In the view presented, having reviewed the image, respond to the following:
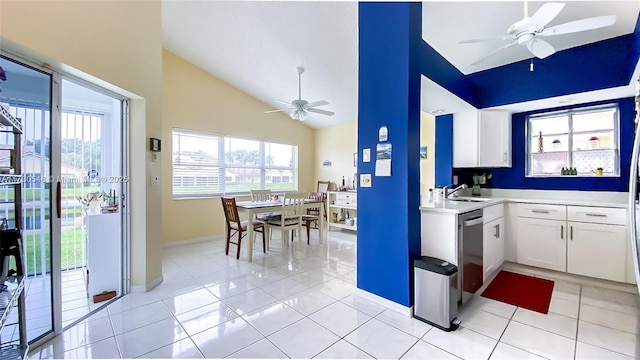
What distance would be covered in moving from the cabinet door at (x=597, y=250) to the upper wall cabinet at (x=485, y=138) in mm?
1124

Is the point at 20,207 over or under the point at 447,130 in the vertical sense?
under

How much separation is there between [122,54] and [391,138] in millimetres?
2587

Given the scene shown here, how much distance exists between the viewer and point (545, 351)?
179 cm

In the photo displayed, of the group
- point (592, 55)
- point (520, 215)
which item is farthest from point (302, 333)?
point (592, 55)

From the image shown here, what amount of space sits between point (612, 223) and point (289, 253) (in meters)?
3.86

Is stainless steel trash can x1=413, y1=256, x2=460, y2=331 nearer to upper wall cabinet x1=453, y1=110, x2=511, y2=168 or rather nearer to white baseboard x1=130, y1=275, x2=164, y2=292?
upper wall cabinet x1=453, y1=110, x2=511, y2=168

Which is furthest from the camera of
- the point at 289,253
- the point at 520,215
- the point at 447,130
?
the point at 289,253

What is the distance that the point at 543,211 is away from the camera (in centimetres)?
314

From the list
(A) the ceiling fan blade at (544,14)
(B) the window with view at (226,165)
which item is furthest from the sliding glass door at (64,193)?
(A) the ceiling fan blade at (544,14)

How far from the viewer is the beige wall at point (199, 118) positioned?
14.6ft

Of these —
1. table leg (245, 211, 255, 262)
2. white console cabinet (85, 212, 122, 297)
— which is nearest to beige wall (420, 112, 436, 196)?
table leg (245, 211, 255, 262)

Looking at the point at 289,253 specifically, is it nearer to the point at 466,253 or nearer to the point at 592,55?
the point at 466,253

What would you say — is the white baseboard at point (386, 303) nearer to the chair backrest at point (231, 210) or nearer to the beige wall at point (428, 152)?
the chair backrest at point (231, 210)

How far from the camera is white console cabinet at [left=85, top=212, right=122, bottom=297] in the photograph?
8.45 feet
